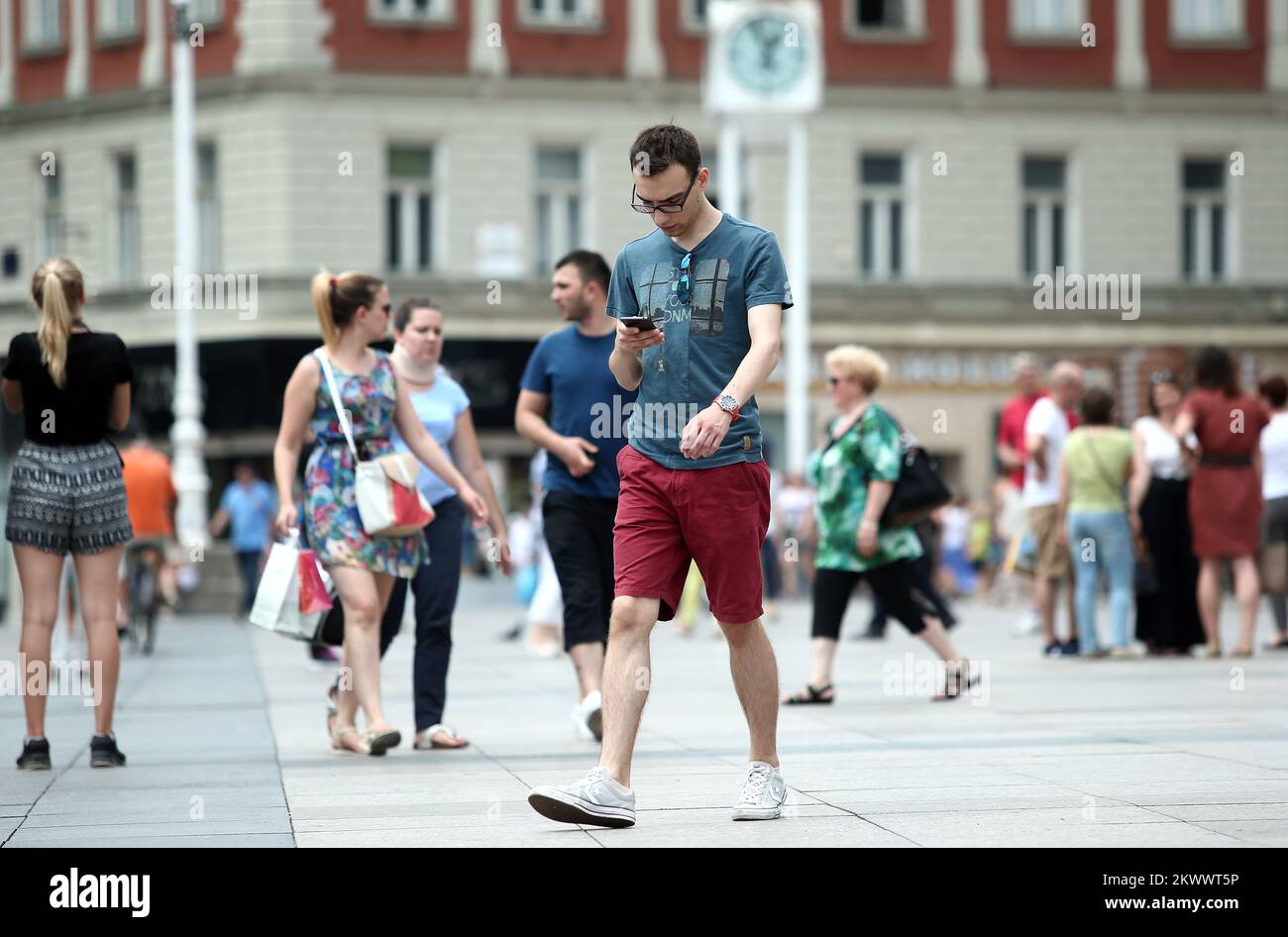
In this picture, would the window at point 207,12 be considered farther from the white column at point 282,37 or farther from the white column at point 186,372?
the white column at point 186,372

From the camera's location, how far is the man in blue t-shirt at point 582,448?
8.81 metres

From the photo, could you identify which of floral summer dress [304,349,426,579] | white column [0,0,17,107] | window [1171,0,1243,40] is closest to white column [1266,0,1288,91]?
window [1171,0,1243,40]

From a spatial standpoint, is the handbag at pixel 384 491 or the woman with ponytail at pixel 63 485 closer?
the woman with ponytail at pixel 63 485

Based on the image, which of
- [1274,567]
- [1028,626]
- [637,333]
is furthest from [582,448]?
[1028,626]

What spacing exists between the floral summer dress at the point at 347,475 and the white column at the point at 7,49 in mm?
26615

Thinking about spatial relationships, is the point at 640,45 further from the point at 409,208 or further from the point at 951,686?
the point at 951,686

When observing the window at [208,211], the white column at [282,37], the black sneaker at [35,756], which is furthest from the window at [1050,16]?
the black sneaker at [35,756]

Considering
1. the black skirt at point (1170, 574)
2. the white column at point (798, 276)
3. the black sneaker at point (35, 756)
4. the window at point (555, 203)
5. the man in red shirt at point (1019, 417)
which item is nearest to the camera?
the black sneaker at point (35, 756)

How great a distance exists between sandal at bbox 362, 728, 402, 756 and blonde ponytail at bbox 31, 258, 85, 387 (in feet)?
6.08

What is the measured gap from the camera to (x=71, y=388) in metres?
8.22

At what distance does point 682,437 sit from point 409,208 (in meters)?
25.2

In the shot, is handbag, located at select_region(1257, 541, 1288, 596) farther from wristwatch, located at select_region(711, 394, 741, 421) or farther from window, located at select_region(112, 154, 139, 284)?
window, located at select_region(112, 154, 139, 284)

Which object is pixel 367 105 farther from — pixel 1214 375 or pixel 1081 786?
Answer: pixel 1081 786
